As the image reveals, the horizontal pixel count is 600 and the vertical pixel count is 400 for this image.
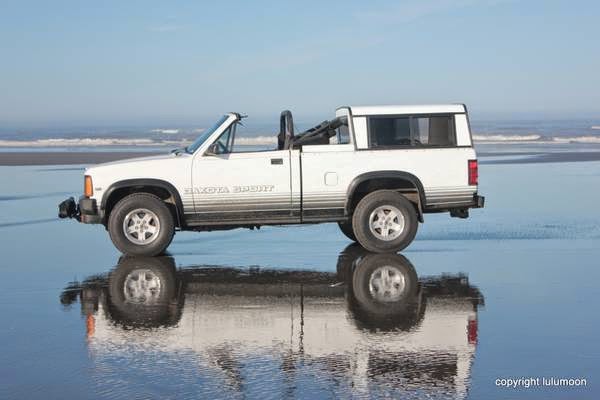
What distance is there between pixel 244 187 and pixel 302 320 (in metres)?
4.20

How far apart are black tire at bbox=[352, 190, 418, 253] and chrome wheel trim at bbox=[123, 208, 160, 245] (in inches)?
99.0

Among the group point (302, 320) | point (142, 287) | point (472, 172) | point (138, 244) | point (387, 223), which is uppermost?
point (472, 172)

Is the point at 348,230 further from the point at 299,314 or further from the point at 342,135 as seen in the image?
the point at 299,314

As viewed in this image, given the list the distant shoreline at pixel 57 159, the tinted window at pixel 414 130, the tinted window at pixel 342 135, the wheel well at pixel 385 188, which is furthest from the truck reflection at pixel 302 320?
the distant shoreline at pixel 57 159

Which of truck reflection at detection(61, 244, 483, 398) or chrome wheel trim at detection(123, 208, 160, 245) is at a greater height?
chrome wheel trim at detection(123, 208, 160, 245)

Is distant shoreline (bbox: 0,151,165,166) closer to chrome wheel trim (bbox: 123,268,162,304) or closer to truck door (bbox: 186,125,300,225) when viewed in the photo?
truck door (bbox: 186,125,300,225)

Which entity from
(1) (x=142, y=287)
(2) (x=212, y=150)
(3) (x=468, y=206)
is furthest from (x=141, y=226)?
(3) (x=468, y=206)

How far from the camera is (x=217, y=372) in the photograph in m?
6.21

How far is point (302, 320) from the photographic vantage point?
7945 millimetres

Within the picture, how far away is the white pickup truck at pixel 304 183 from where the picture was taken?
11.8 m

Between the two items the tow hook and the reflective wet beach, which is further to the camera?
the tow hook

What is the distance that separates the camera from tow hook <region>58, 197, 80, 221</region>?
1211 centimetres

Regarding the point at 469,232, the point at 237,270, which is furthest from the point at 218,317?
the point at 469,232

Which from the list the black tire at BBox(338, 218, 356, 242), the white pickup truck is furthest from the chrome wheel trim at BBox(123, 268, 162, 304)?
Result: the black tire at BBox(338, 218, 356, 242)
